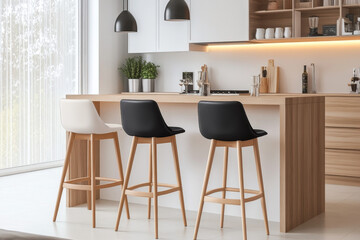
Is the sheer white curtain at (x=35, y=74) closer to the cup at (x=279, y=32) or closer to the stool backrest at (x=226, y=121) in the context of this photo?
the cup at (x=279, y=32)

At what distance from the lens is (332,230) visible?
4.14 meters

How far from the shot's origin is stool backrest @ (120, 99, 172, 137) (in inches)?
157

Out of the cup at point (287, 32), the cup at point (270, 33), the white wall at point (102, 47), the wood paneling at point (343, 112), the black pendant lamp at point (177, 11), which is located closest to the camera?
the black pendant lamp at point (177, 11)

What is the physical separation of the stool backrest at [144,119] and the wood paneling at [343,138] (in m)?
2.63

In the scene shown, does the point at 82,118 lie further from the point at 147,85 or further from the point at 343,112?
the point at 147,85

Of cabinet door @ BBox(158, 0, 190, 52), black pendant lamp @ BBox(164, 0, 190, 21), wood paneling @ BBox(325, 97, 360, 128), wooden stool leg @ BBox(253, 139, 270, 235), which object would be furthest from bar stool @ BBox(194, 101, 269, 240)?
cabinet door @ BBox(158, 0, 190, 52)

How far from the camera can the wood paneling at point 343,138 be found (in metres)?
5.96

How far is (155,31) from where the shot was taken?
739 cm

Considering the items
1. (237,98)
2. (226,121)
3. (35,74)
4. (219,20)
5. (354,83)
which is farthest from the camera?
(219,20)

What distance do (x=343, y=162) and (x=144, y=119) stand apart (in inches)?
113

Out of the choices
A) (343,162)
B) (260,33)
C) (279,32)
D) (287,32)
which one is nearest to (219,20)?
(260,33)

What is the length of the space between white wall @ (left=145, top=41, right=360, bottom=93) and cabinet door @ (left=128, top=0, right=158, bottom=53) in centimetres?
39

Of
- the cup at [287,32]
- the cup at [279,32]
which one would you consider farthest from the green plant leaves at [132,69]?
the cup at [287,32]

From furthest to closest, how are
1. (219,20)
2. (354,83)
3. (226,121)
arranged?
1. (219,20)
2. (354,83)
3. (226,121)
